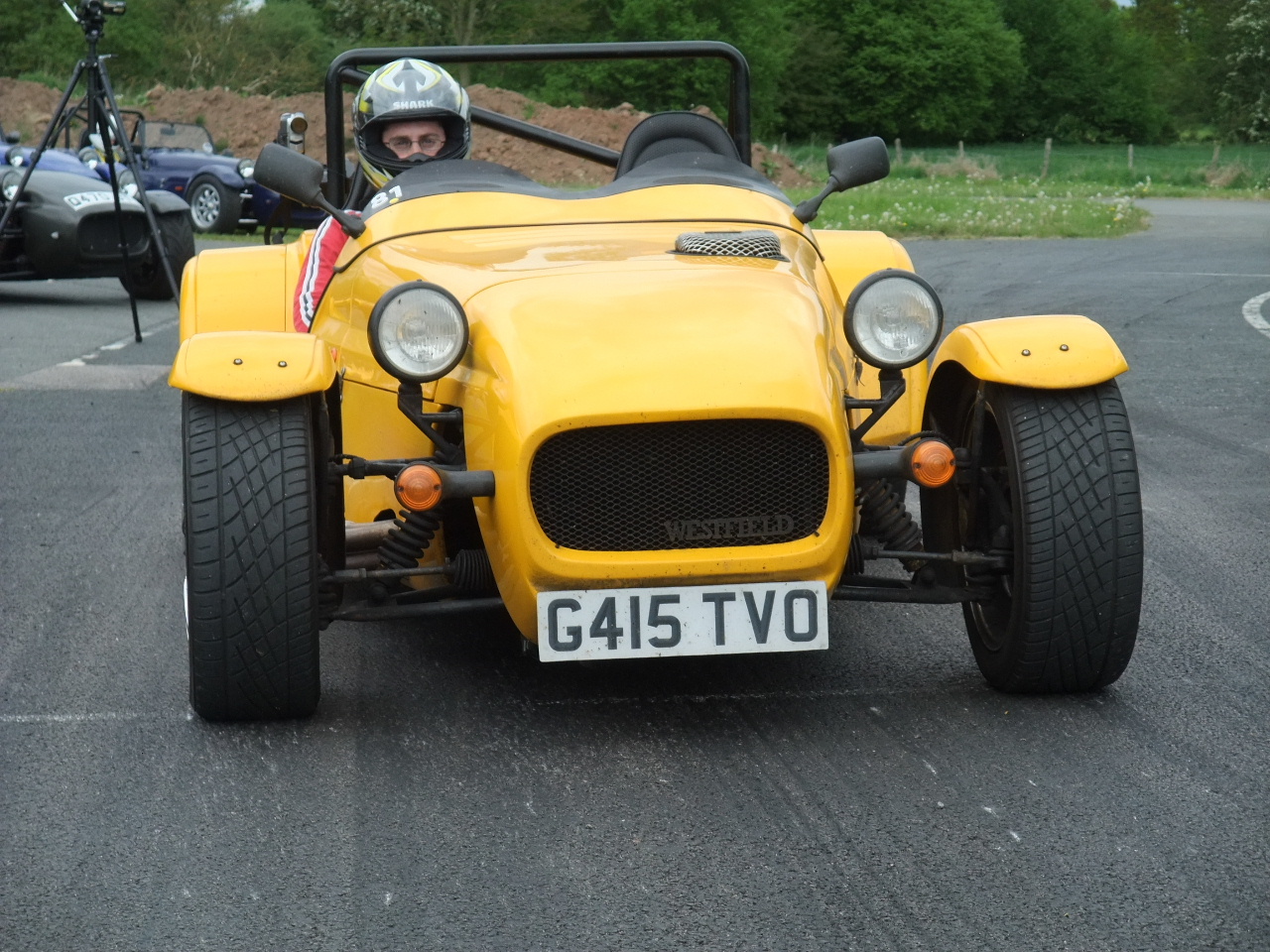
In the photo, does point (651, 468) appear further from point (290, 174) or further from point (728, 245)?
point (290, 174)

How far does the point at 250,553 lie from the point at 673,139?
7.53ft

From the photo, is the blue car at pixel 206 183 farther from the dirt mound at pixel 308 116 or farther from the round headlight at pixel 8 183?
the dirt mound at pixel 308 116

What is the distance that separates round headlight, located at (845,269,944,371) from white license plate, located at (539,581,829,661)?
1.93 feet

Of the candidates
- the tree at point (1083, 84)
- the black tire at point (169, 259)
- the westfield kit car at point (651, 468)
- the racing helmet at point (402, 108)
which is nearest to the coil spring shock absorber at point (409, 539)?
the westfield kit car at point (651, 468)

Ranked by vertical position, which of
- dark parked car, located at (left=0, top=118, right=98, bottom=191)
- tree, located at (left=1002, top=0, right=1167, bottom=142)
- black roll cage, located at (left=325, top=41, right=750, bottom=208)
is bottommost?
dark parked car, located at (left=0, top=118, right=98, bottom=191)

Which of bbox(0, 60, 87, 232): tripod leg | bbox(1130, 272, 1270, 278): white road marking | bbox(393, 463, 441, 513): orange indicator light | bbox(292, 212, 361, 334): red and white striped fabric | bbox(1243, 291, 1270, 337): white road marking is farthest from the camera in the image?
bbox(1130, 272, 1270, 278): white road marking

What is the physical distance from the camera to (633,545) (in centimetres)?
353

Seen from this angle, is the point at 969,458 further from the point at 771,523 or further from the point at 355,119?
the point at 355,119

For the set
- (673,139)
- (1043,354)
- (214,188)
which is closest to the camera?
(1043,354)

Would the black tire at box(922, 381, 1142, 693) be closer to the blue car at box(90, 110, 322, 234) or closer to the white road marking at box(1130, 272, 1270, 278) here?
the white road marking at box(1130, 272, 1270, 278)

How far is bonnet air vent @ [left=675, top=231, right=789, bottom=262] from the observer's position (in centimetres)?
414

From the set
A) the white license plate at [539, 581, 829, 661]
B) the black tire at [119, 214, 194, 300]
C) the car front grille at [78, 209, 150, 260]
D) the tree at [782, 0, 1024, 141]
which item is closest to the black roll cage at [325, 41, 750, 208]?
the white license plate at [539, 581, 829, 661]

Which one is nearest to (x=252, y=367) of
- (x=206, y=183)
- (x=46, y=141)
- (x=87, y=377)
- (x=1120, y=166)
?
(x=87, y=377)

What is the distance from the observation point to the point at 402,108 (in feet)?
16.9
